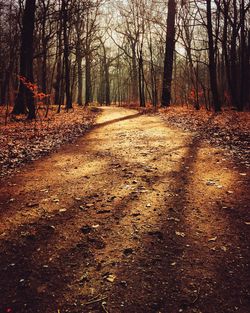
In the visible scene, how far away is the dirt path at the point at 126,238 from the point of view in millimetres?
3035

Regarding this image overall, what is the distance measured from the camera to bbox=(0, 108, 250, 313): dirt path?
3035mm

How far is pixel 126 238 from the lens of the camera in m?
4.02

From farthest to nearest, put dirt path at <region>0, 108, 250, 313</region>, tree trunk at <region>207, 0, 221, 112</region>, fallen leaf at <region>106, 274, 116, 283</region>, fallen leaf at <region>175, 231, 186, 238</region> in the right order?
tree trunk at <region>207, 0, 221, 112</region> → fallen leaf at <region>175, 231, 186, 238</region> → fallen leaf at <region>106, 274, 116, 283</region> → dirt path at <region>0, 108, 250, 313</region>

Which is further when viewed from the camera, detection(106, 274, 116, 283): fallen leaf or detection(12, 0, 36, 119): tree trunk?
detection(12, 0, 36, 119): tree trunk

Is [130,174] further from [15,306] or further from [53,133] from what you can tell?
[53,133]

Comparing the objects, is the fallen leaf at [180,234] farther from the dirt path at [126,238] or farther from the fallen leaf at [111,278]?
the fallen leaf at [111,278]

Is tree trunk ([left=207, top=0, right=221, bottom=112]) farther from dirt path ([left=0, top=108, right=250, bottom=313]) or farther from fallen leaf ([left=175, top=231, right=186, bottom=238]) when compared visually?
fallen leaf ([left=175, top=231, right=186, bottom=238])

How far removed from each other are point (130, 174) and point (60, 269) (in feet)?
10.5

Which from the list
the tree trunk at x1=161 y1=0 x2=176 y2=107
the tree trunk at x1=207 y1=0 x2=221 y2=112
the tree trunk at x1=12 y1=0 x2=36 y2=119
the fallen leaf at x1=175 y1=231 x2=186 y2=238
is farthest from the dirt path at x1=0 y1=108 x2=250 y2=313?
the tree trunk at x1=161 y1=0 x2=176 y2=107

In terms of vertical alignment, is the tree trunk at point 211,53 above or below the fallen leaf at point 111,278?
above

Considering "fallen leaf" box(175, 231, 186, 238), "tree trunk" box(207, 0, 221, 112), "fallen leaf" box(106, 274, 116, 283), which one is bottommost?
"fallen leaf" box(106, 274, 116, 283)

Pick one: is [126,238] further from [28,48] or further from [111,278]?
[28,48]

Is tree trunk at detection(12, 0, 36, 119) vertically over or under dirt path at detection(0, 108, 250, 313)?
over

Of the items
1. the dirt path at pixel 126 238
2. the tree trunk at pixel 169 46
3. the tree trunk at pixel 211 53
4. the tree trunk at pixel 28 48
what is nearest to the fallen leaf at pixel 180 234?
the dirt path at pixel 126 238
